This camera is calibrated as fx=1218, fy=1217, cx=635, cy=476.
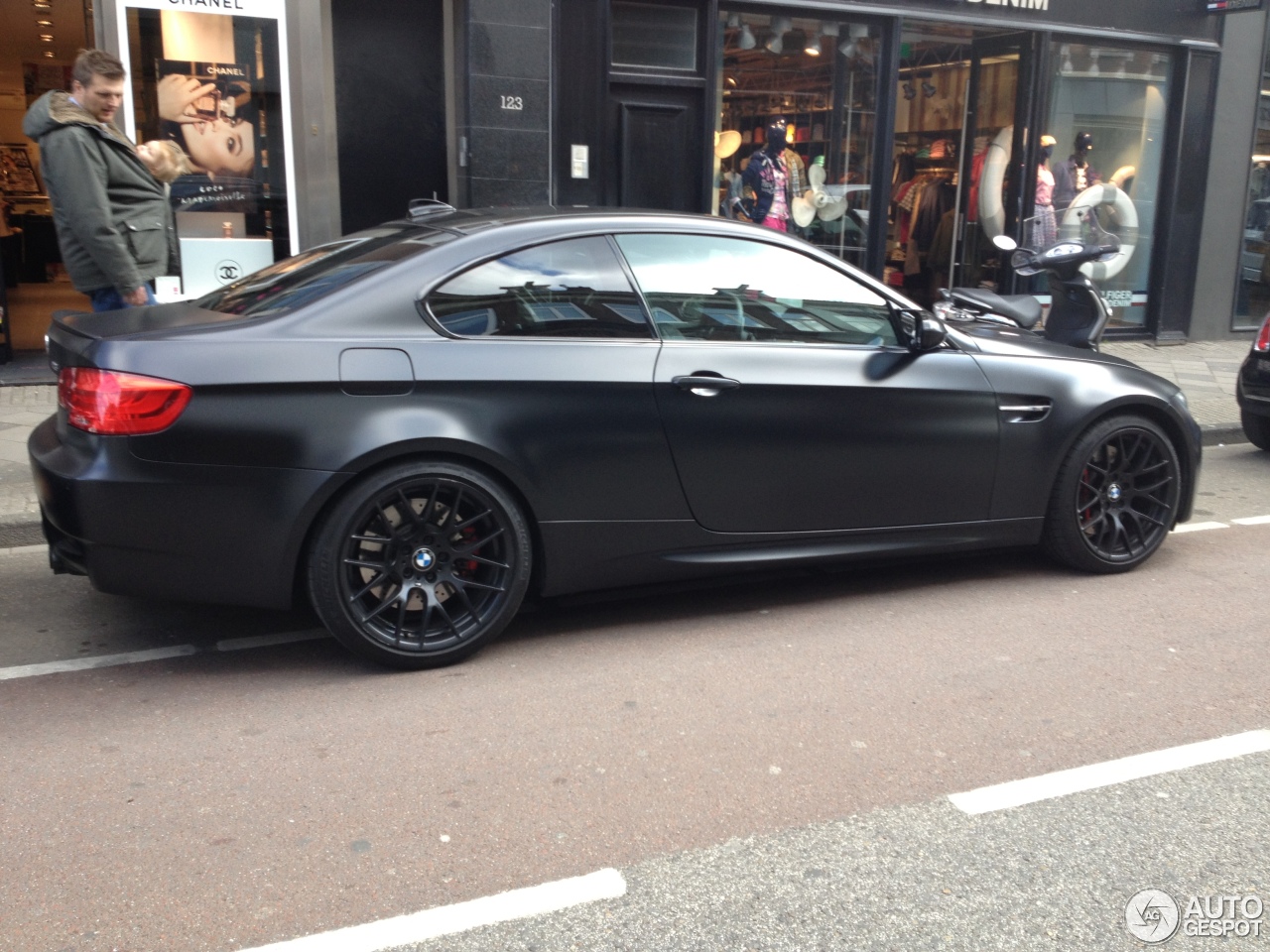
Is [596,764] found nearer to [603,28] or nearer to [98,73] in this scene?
[98,73]

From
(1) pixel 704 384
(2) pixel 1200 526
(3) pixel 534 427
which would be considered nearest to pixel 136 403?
(3) pixel 534 427

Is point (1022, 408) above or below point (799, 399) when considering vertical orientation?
below

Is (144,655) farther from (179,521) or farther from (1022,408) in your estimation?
(1022,408)

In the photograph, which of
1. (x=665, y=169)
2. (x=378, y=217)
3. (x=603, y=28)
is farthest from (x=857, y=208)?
(x=378, y=217)

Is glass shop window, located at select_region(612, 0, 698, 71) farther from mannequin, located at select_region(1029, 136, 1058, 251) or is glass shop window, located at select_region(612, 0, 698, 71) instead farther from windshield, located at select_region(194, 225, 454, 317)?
windshield, located at select_region(194, 225, 454, 317)

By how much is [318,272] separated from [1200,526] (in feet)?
15.6

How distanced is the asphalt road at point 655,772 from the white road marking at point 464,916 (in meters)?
0.04

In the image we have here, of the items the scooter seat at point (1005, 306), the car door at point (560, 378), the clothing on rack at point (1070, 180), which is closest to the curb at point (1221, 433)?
the scooter seat at point (1005, 306)

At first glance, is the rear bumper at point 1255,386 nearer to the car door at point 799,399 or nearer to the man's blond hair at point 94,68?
the car door at point 799,399

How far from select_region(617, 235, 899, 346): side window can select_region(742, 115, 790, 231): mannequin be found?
21.6 feet

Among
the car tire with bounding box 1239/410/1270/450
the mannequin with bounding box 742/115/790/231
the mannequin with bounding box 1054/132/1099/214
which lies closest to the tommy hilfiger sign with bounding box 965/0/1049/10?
the mannequin with bounding box 1054/132/1099/214

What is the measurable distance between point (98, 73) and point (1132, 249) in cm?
1093

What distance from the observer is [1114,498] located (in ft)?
17.9

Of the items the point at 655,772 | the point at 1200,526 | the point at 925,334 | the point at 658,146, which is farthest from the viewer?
the point at 658,146
